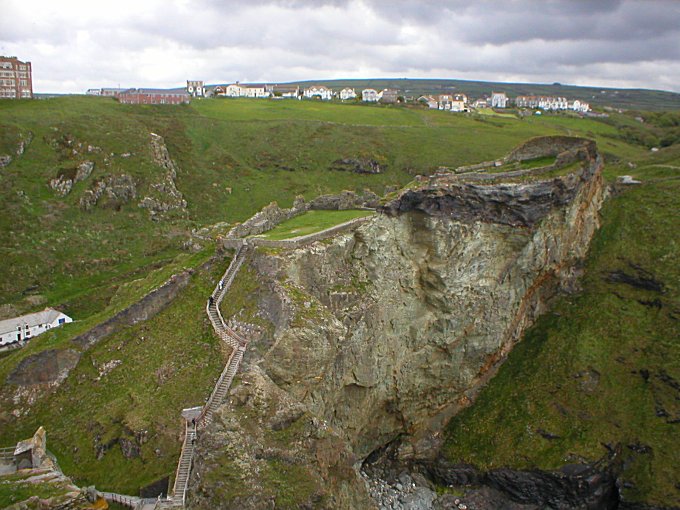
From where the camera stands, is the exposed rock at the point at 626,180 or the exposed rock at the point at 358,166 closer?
the exposed rock at the point at 626,180

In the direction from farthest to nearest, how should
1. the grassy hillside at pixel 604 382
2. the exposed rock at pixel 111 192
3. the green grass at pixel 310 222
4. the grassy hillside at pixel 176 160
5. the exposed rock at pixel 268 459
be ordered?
the exposed rock at pixel 111 192 < the grassy hillside at pixel 176 160 < the grassy hillside at pixel 604 382 < the green grass at pixel 310 222 < the exposed rock at pixel 268 459

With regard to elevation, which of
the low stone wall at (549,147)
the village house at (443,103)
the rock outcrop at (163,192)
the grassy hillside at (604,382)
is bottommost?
the grassy hillside at (604,382)

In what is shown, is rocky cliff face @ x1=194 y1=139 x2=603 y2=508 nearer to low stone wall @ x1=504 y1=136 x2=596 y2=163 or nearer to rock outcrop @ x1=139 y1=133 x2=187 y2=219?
low stone wall @ x1=504 y1=136 x2=596 y2=163

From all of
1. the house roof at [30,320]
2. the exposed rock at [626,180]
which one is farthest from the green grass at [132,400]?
the exposed rock at [626,180]

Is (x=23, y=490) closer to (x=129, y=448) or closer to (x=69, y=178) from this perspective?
(x=129, y=448)

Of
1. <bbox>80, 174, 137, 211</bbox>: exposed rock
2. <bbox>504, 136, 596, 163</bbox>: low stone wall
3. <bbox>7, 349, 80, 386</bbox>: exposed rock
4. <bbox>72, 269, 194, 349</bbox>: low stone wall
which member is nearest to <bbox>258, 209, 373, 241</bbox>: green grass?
<bbox>72, 269, 194, 349</bbox>: low stone wall

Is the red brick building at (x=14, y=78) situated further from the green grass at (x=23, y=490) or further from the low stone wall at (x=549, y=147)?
the green grass at (x=23, y=490)

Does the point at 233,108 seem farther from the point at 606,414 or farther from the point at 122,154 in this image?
the point at 606,414
